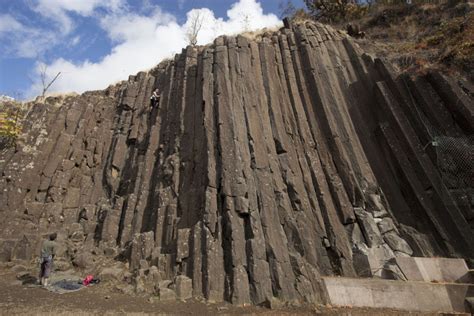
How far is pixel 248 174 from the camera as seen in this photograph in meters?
13.9

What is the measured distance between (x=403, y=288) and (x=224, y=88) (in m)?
11.3

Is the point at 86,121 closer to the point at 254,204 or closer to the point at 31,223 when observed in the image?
the point at 31,223

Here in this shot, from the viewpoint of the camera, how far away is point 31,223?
15.4m

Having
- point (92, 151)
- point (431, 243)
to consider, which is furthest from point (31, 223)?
point (431, 243)

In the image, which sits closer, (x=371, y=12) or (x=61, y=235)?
(x=61, y=235)

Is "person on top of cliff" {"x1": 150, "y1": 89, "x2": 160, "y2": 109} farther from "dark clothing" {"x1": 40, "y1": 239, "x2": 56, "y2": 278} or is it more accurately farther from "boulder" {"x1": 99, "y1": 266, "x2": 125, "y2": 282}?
"boulder" {"x1": 99, "y1": 266, "x2": 125, "y2": 282}

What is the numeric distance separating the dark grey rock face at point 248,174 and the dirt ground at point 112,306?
0.45m

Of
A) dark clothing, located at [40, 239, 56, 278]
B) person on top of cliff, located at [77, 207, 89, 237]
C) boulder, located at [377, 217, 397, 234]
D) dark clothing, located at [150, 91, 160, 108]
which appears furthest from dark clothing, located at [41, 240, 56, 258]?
boulder, located at [377, 217, 397, 234]

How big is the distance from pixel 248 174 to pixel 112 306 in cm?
667

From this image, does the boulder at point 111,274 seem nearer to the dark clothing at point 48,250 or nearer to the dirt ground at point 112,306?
the dirt ground at point 112,306

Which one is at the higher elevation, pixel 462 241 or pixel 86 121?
pixel 86 121

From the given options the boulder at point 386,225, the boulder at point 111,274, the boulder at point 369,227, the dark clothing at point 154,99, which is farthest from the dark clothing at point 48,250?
the boulder at point 386,225

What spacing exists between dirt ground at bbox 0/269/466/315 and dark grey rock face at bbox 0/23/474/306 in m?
0.45

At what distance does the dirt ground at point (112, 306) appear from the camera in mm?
9352
